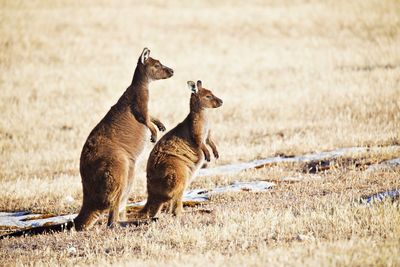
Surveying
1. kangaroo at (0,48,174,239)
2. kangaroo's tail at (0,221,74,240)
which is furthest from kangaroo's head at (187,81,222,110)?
kangaroo's tail at (0,221,74,240)

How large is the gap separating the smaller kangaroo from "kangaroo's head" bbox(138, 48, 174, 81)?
67cm

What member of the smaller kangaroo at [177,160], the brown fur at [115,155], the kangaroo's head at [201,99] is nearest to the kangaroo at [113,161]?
the brown fur at [115,155]

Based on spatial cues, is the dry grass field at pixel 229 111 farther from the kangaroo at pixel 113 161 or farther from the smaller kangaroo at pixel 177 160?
the smaller kangaroo at pixel 177 160

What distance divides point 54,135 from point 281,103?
23.0 ft

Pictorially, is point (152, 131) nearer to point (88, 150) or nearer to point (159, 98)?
point (88, 150)

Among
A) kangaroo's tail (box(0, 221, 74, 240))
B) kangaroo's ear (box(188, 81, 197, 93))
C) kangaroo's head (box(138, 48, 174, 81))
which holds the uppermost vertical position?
kangaroo's head (box(138, 48, 174, 81))

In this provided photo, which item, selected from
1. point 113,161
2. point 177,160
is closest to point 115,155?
point 113,161

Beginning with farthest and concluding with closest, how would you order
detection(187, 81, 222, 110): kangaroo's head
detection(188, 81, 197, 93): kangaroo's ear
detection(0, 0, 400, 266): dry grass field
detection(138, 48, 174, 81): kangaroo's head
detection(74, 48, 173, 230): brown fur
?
detection(188, 81, 197, 93): kangaroo's ear < detection(187, 81, 222, 110): kangaroo's head < detection(138, 48, 174, 81): kangaroo's head < detection(74, 48, 173, 230): brown fur < detection(0, 0, 400, 266): dry grass field

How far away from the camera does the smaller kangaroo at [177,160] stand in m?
9.15

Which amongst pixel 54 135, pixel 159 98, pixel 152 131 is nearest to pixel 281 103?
pixel 159 98

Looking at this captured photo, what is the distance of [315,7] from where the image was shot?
37531 millimetres

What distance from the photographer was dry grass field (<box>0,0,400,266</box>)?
728 centimetres

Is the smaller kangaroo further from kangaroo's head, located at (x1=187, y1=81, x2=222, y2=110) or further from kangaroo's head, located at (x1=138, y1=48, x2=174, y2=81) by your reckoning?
kangaroo's head, located at (x1=138, y1=48, x2=174, y2=81)

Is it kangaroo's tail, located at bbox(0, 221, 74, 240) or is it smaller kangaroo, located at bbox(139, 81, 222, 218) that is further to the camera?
smaller kangaroo, located at bbox(139, 81, 222, 218)
